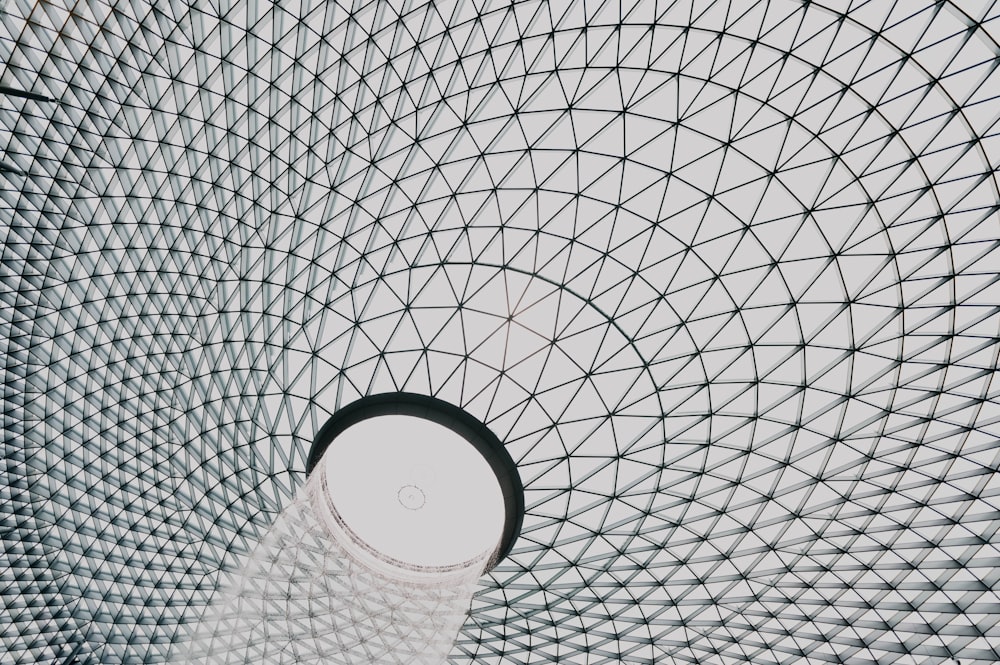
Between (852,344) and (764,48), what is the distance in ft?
31.5

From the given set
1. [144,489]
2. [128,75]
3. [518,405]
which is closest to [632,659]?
[518,405]

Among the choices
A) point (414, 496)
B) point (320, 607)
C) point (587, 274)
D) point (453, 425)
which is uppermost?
point (587, 274)

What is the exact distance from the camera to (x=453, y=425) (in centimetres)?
2538

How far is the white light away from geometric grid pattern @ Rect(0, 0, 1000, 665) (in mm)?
2599

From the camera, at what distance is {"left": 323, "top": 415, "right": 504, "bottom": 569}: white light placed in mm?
31094

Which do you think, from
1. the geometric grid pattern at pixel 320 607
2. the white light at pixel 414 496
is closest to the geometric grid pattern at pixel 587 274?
the geometric grid pattern at pixel 320 607

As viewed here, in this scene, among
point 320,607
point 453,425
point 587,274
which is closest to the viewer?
point 587,274

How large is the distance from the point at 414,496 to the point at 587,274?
14421mm

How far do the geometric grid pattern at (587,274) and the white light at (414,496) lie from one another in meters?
2.60

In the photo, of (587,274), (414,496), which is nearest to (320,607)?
(414,496)

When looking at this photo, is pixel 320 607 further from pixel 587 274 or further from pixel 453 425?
pixel 587 274

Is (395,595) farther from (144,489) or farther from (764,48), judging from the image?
(764,48)

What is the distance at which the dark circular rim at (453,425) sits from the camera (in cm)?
2527

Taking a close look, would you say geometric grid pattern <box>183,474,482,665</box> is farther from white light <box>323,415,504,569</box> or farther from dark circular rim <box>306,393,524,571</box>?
dark circular rim <box>306,393,524,571</box>
